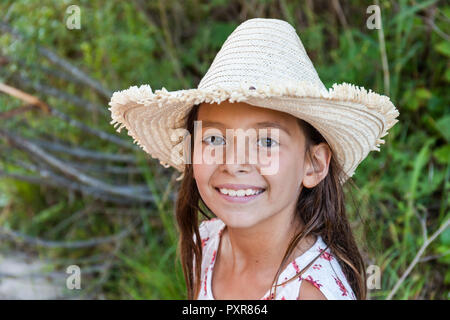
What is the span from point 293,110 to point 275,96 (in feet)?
0.41

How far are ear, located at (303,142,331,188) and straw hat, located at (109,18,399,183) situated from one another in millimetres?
33

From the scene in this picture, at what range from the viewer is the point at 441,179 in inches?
107

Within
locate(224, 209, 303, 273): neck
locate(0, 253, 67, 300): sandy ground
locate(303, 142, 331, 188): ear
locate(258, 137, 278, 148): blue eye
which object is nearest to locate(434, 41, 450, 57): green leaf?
locate(303, 142, 331, 188): ear

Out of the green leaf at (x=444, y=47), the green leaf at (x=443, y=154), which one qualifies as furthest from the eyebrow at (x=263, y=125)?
the green leaf at (x=444, y=47)

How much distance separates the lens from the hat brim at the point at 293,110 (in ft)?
4.43

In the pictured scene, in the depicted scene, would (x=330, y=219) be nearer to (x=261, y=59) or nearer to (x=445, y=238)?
(x=261, y=59)

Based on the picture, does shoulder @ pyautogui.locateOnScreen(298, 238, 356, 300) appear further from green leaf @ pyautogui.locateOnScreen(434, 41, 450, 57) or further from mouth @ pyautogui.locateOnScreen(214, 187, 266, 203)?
green leaf @ pyautogui.locateOnScreen(434, 41, 450, 57)

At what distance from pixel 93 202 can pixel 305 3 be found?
201 centimetres

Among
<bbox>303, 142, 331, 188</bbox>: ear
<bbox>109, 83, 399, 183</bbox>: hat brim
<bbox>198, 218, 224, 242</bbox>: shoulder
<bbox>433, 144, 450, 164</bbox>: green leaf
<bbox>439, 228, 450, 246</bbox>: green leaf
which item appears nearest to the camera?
<bbox>109, 83, 399, 183</bbox>: hat brim

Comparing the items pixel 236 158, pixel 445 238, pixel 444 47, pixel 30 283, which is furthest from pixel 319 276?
pixel 30 283

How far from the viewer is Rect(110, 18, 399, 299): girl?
1.45 metres

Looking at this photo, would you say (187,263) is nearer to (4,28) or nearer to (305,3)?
(4,28)

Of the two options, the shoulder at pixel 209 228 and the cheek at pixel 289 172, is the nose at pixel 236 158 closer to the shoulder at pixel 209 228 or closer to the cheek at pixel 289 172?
the cheek at pixel 289 172
